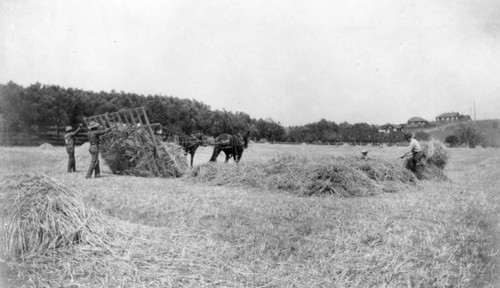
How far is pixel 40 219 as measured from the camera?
4184 mm

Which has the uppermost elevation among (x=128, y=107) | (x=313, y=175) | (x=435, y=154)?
(x=128, y=107)

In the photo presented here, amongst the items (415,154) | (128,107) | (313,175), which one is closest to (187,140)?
(313,175)

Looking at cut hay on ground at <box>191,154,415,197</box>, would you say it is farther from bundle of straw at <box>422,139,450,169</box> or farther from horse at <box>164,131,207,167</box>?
horse at <box>164,131,207,167</box>

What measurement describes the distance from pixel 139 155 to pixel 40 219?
892cm

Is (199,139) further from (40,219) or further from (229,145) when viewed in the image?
(40,219)

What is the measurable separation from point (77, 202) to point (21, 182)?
0.66m

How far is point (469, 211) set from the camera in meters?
6.79

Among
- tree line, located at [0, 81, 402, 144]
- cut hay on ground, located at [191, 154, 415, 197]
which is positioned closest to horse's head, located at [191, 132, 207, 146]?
tree line, located at [0, 81, 402, 144]

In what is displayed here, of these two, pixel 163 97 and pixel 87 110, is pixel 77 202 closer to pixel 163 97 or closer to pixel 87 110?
pixel 87 110

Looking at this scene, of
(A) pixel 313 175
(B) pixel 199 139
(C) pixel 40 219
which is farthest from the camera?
(B) pixel 199 139

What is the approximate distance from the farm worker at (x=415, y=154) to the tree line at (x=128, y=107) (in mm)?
7591

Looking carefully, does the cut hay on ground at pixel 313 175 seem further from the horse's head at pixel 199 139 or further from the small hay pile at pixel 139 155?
the horse's head at pixel 199 139

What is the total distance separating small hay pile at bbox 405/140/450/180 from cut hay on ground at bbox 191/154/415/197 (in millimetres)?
1803

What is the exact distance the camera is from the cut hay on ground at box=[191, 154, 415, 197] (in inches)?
365
